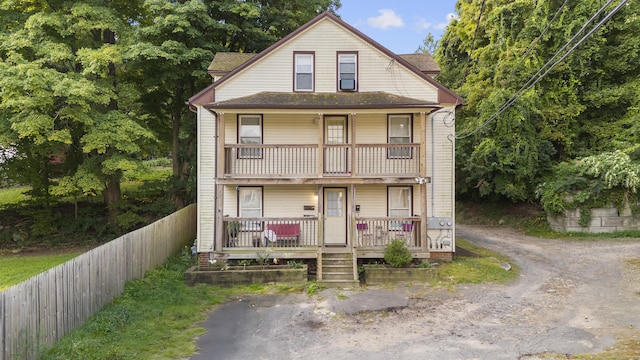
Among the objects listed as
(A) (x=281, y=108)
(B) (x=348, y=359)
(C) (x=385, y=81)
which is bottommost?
(B) (x=348, y=359)

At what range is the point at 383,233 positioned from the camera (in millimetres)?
14336

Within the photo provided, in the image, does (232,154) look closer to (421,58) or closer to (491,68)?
(421,58)

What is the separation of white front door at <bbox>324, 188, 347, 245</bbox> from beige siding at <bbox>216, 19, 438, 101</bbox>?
405cm

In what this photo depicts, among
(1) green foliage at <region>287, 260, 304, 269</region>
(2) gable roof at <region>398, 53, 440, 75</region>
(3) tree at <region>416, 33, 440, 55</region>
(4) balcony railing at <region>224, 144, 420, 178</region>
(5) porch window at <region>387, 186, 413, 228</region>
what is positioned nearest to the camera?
(1) green foliage at <region>287, 260, 304, 269</region>

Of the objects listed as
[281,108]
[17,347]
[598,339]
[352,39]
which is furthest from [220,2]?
[598,339]

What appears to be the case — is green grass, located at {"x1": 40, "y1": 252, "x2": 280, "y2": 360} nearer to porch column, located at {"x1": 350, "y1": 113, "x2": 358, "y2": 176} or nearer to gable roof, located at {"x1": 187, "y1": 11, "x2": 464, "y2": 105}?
porch column, located at {"x1": 350, "y1": 113, "x2": 358, "y2": 176}

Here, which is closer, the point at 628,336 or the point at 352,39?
the point at 628,336

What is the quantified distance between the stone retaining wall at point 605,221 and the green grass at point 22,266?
23.4 m

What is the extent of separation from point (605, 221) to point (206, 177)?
743 inches

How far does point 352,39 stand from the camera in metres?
15.2

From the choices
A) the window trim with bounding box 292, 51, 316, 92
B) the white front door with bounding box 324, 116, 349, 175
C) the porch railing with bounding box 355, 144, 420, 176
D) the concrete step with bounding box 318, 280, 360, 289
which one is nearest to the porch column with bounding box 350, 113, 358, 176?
the white front door with bounding box 324, 116, 349, 175

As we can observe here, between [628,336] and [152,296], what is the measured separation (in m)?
11.0

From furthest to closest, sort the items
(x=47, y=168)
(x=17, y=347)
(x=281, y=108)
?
(x=47, y=168) < (x=281, y=108) < (x=17, y=347)

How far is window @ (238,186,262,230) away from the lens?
15141 mm
